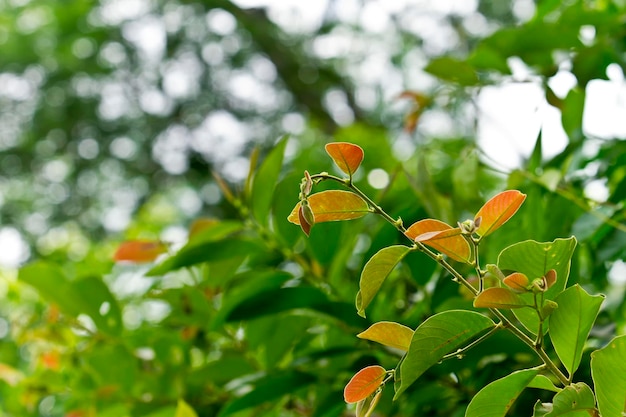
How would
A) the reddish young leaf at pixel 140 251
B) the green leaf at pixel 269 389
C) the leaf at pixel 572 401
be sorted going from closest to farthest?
the leaf at pixel 572 401, the green leaf at pixel 269 389, the reddish young leaf at pixel 140 251

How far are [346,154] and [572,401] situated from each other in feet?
0.46

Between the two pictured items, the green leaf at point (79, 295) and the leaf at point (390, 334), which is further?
the green leaf at point (79, 295)

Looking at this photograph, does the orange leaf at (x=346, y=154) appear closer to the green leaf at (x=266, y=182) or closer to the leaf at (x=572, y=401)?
the leaf at (x=572, y=401)

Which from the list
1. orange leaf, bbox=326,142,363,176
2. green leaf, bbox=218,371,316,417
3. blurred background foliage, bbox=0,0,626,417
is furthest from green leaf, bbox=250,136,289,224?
orange leaf, bbox=326,142,363,176

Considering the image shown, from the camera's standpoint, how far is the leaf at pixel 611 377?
0.92ft

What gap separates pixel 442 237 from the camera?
29 centimetres

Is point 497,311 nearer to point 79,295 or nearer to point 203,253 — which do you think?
point 203,253

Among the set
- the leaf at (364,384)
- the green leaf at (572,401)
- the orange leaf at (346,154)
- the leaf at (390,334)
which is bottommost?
the leaf at (364,384)

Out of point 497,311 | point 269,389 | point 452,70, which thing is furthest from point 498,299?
point 452,70

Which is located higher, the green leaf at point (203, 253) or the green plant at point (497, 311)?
the green plant at point (497, 311)

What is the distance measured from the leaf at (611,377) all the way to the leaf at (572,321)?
0.01m

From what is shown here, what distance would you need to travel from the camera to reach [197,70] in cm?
355

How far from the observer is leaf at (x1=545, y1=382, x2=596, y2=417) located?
27 cm

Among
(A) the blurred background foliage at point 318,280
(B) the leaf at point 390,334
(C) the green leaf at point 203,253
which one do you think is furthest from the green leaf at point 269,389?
(B) the leaf at point 390,334
